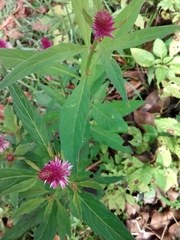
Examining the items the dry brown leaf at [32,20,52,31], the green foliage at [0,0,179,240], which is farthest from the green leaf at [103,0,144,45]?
the dry brown leaf at [32,20,52,31]

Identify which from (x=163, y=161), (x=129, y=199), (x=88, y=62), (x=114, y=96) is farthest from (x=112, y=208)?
(x=88, y=62)

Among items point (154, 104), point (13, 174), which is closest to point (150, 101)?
point (154, 104)

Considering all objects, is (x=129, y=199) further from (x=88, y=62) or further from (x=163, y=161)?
(x=88, y=62)

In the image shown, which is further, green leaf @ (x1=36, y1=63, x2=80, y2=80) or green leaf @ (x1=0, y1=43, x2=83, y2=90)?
green leaf @ (x1=36, y1=63, x2=80, y2=80)

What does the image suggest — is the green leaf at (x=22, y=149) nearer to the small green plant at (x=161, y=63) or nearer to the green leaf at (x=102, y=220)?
the green leaf at (x=102, y=220)

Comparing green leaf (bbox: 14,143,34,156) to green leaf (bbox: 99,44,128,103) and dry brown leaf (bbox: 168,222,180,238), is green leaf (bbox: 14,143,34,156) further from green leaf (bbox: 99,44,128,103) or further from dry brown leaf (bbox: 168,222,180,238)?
dry brown leaf (bbox: 168,222,180,238)

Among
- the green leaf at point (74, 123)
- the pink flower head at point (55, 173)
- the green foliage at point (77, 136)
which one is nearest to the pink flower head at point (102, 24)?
the green foliage at point (77, 136)
